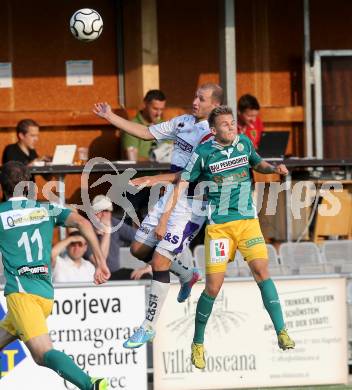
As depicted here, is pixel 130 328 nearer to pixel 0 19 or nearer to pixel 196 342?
pixel 196 342

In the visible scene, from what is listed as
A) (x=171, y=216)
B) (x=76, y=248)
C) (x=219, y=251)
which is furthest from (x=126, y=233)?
(x=219, y=251)

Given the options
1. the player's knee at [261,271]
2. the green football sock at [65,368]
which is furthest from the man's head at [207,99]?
the green football sock at [65,368]

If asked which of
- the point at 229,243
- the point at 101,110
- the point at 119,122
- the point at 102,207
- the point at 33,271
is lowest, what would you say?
the point at 33,271

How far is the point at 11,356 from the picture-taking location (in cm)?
1247

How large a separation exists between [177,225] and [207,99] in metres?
1.15

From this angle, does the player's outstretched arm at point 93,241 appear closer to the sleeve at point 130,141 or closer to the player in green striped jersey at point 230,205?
the player in green striped jersey at point 230,205

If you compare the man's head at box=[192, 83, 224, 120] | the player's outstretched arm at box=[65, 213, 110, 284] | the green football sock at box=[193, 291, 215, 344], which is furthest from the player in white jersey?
the player's outstretched arm at box=[65, 213, 110, 284]

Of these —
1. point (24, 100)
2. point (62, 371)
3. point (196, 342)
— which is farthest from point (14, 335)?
point (24, 100)

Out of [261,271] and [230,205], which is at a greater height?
[230,205]

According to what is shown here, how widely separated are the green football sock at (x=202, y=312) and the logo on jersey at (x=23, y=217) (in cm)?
172

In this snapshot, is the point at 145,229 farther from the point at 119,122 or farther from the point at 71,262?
the point at 71,262

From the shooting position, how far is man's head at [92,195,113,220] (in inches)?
546

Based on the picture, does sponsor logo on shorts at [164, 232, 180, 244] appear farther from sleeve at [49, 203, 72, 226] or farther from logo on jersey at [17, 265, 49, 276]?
logo on jersey at [17, 265, 49, 276]

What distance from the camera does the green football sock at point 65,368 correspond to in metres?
9.85
